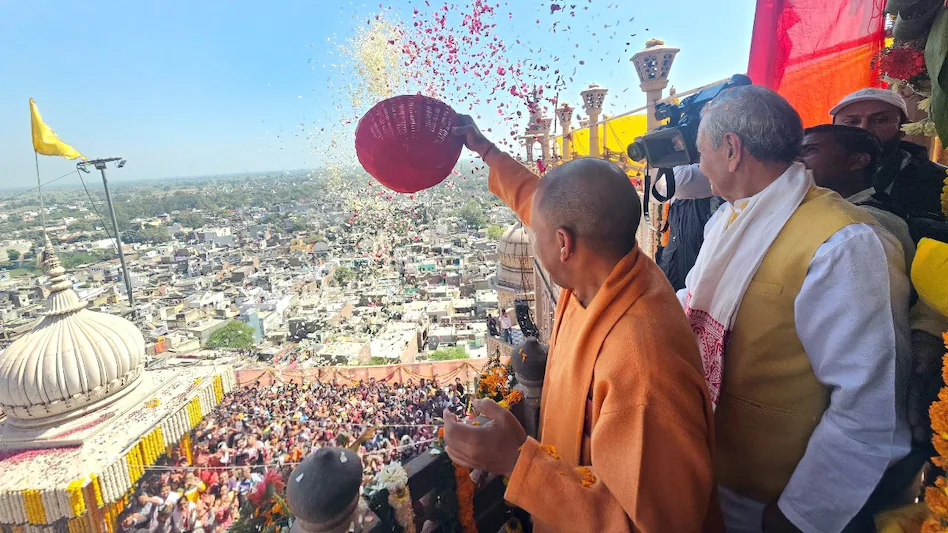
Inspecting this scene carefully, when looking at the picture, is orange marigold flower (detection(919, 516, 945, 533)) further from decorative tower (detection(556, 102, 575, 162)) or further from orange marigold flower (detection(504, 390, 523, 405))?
decorative tower (detection(556, 102, 575, 162))

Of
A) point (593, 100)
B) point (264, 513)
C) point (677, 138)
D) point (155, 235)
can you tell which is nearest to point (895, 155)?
point (677, 138)

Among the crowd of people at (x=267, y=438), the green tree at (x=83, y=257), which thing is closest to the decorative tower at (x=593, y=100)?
the crowd of people at (x=267, y=438)

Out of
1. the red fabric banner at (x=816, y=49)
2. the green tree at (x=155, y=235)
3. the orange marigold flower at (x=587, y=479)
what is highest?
the red fabric banner at (x=816, y=49)

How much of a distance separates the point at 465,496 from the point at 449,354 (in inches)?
620

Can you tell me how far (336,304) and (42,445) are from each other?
19.7 metres

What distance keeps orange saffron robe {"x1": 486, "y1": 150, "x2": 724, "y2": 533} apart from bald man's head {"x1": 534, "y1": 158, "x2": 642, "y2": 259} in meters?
0.06

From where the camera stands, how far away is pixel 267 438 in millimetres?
8219

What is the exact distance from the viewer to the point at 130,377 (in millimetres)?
7828

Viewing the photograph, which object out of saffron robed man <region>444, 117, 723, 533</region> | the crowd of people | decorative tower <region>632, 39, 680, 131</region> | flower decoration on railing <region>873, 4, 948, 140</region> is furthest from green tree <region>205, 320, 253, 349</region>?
flower decoration on railing <region>873, 4, 948, 140</region>

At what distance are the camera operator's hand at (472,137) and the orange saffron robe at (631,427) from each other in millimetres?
1022

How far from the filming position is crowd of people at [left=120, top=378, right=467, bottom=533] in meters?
6.61

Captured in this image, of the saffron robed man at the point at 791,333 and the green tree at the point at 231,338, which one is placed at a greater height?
the saffron robed man at the point at 791,333

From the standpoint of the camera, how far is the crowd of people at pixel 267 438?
6.61 meters

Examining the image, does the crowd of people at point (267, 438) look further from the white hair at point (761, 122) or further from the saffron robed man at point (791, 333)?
the white hair at point (761, 122)
